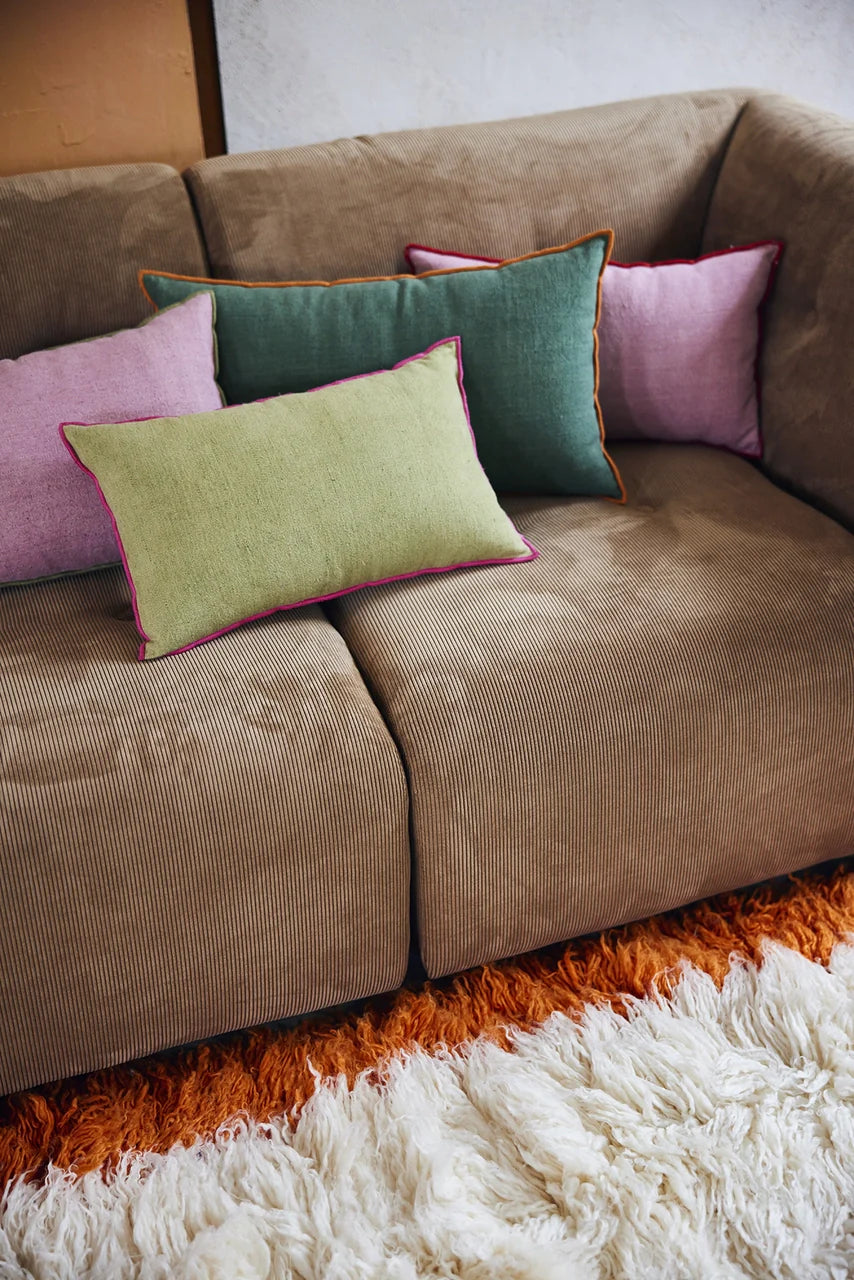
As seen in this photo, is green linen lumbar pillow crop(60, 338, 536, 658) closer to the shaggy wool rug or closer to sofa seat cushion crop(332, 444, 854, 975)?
sofa seat cushion crop(332, 444, 854, 975)

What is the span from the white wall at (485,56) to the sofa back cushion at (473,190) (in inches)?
10.4

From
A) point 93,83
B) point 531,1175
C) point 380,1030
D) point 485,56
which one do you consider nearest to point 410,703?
point 380,1030

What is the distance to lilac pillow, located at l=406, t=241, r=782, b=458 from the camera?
1.58 m

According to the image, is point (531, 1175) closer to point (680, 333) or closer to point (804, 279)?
point (680, 333)

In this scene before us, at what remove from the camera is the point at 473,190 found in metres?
1.66

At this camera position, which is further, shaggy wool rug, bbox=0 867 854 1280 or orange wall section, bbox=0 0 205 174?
orange wall section, bbox=0 0 205 174

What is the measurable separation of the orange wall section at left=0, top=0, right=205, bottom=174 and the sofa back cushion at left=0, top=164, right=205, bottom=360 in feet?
0.82

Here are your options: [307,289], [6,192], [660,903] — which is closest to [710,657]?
[660,903]

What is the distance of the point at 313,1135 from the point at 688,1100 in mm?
401

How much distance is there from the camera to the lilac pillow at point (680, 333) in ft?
5.18

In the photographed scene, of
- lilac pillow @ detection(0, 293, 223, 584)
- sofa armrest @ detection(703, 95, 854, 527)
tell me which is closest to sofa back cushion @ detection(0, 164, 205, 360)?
lilac pillow @ detection(0, 293, 223, 584)

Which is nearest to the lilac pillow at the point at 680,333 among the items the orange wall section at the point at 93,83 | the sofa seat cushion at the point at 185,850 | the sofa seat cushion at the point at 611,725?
the sofa seat cushion at the point at 611,725

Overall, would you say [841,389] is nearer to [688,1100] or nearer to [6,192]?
[688,1100]

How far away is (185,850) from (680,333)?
1.03 meters
